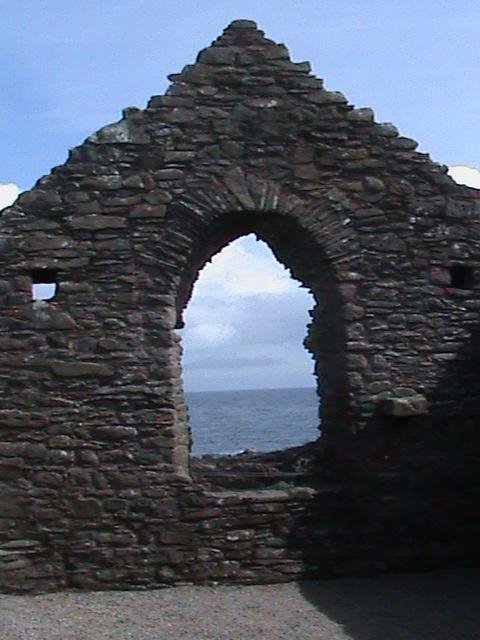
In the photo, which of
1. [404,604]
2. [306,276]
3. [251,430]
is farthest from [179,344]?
[251,430]

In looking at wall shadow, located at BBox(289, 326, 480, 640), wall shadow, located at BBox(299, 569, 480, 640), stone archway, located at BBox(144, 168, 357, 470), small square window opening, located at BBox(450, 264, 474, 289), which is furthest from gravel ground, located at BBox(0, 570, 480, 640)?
small square window opening, located at BBox(450, 264, 474, 289)

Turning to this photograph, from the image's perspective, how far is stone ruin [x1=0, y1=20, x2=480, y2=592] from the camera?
7.86 m

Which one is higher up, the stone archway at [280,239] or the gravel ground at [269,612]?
the stone archway at [280,239]

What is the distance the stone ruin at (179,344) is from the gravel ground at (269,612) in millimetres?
247

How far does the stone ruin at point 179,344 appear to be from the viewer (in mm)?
7855

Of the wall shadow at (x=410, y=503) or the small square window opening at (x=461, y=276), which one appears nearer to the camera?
the wall shadow at (x=410, y=503)

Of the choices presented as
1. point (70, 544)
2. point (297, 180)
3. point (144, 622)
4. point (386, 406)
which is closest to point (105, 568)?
point (70, 544)

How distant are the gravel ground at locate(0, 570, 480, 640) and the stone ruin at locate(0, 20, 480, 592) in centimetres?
25

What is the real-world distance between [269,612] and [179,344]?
8.08 feet

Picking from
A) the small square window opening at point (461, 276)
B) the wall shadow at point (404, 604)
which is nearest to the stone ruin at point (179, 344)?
the small square window opening at point (461, 276)

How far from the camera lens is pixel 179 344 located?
8.30 m

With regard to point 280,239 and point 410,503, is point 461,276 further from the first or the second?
point 410,503

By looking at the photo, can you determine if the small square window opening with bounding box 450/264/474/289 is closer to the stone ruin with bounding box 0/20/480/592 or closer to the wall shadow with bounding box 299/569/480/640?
the stone ruin with bounding box 0/20/480/592

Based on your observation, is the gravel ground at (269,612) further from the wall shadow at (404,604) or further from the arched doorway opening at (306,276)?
the arched doorway opening at (306,276)
